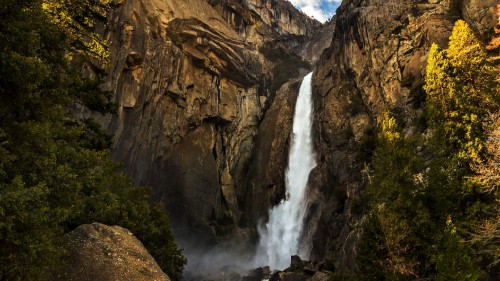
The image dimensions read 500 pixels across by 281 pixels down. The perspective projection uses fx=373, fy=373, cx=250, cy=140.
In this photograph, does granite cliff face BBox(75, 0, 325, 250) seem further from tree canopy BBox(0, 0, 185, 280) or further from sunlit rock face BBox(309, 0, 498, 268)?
tree canopy BBox(0, 0, 185, 280)

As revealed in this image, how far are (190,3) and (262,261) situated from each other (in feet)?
124

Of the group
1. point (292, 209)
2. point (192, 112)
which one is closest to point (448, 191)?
point (292, 209)

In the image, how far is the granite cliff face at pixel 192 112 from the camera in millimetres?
41562

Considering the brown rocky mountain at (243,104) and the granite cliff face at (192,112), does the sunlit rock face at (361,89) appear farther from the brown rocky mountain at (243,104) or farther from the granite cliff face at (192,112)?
the granite cliff face at (192,112)

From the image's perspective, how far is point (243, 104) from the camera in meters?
58.2

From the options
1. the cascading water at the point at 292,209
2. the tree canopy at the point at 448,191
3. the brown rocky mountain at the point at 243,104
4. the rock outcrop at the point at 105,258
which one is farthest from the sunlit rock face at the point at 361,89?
the rock outcrop at the point at 105,258

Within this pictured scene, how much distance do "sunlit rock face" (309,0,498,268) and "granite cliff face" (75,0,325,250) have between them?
10.6 m

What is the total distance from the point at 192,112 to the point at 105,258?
41.7 meters

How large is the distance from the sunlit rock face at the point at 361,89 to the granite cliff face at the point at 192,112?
10.6 metres

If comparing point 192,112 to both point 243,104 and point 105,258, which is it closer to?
point 243,104

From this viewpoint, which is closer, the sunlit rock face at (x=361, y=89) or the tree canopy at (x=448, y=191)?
the tree canopy at (x=448, y=191)

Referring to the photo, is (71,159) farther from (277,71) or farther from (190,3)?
(277,71)

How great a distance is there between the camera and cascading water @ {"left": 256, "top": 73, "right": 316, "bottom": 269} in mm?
43750

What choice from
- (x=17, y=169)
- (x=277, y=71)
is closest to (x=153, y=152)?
(x=277, y=71)
